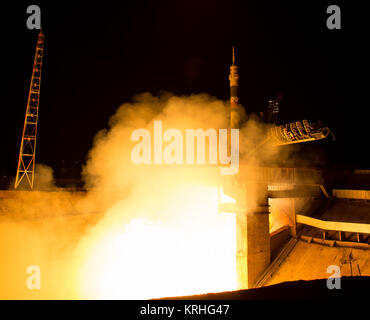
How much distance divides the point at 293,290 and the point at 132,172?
42.7 ft

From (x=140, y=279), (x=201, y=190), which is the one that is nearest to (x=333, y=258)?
(x=201, y=190)

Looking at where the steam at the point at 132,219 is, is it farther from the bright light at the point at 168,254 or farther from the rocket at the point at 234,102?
the rocket at the point at 234,102

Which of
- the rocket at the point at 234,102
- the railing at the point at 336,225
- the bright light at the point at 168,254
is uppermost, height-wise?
the rocket at the point at 234,102

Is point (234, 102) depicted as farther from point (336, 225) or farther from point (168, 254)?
point (168, 254)

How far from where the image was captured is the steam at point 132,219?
14.6 m

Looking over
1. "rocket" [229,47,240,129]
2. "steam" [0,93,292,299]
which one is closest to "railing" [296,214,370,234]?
"steam" [0,93,292,299]

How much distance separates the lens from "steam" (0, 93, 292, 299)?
14.6m

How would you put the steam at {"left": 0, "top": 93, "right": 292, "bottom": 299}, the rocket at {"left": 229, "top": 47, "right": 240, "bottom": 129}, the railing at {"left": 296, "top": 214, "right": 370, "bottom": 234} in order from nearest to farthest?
1. the railing at {"left": 296, "top": 214, "right": 370, "bottom": 234}
2. the steam at {"left": 0, "top": 93, "right": 292, "bottom": 299}
3. the rocket at {"left": 229, "top": 47, "right": 240, "bottom": 129}

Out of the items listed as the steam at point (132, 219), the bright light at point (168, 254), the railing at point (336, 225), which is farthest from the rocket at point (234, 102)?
the railing at point (336, 225)

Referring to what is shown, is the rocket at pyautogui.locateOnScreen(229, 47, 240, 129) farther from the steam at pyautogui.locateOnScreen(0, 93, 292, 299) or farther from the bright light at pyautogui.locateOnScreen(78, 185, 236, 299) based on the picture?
the bright light at pyautogui.locateOnScreen(78, 185, 236, 299)

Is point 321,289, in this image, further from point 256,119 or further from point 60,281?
point 256,119

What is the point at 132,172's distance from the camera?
1655 centimetres

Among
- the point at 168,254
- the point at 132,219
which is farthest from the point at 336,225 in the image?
the point at 132,219
